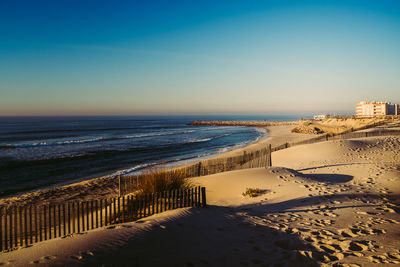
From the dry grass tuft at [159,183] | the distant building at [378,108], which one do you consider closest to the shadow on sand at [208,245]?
the dry grass tuft at [159,183]

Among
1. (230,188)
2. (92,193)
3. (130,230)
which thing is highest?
(130,230)

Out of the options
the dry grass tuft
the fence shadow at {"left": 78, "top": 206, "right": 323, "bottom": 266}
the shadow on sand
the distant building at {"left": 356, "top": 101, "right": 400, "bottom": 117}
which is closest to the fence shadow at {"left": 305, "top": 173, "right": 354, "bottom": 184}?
the shadow on sand

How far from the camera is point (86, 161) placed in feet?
83.9

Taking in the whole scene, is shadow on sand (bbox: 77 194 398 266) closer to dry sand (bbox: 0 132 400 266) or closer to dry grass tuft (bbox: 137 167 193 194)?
dry sand (bbox: 0 132 400 266)

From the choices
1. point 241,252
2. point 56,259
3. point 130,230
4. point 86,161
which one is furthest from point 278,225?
point 86,161

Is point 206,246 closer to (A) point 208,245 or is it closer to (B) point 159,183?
(A) point 208,245

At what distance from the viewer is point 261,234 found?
20.9 feet

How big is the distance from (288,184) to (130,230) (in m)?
8.42

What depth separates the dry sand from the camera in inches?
185

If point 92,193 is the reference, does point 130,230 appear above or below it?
above

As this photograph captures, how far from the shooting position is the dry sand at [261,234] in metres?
4.71

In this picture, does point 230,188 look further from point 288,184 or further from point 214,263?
point 214,263

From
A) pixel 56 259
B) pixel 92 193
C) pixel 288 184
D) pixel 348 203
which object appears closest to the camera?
pixel 56 259

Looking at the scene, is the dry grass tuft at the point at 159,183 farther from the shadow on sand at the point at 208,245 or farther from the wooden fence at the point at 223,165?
the wooden fence at the point at 223,165
